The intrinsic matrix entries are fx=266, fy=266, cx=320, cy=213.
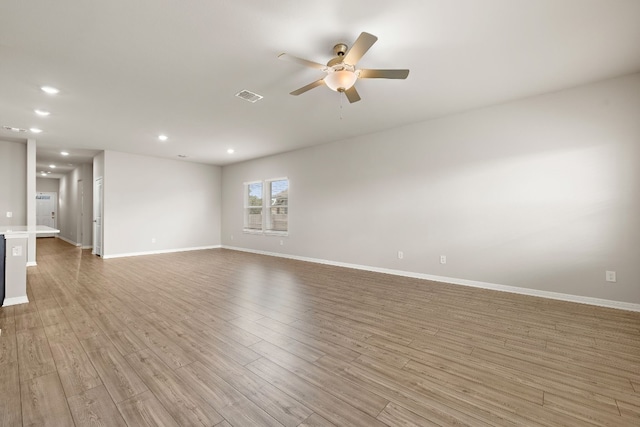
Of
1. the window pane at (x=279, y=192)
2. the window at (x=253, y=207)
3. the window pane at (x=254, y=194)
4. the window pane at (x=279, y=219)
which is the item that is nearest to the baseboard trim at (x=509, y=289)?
the window pane at (x=279, y=219)

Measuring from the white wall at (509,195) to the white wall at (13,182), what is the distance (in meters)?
6.73

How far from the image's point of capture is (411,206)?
15.8 feet

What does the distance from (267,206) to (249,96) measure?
4.14m

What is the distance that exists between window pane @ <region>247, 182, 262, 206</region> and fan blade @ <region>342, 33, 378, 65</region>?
19.0 feet

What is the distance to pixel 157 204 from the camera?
7461 mm

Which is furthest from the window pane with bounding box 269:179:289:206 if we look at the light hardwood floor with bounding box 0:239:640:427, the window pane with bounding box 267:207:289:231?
the light hardwood floor with bounding box 0:239:640:427

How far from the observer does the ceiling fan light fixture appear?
97.9 inches

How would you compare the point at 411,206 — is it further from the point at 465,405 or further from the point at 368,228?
the point at 465,405

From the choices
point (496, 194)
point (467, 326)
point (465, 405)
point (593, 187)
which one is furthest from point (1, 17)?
point (593, 187)

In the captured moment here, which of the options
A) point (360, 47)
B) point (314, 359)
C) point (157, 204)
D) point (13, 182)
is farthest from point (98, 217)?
point (360, 47)

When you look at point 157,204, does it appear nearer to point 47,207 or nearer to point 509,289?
point 509,289

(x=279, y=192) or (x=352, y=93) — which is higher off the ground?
(x=352, y=93)

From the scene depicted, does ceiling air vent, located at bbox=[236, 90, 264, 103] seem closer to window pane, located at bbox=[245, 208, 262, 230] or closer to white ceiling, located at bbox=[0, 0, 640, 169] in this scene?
white ceiling, located at bbox=[0, 0, 640, 169]

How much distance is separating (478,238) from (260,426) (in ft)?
13.0
